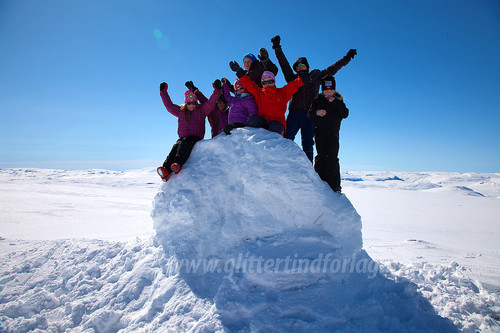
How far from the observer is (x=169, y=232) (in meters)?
3.15

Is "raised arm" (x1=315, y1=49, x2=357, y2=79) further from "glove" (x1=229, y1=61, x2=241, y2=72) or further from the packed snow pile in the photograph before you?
the packed snow pile

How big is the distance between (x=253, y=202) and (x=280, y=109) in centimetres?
142

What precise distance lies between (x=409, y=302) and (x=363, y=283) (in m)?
0.46

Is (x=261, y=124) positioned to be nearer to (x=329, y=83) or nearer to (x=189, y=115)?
(x=329, y=83)

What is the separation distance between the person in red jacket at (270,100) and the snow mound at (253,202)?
0.22 meters

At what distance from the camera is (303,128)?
346 cm

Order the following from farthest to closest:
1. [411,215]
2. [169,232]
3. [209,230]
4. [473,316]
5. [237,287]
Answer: [411,215]
[169,232]
[209,230]
[473,316]
[237,287]

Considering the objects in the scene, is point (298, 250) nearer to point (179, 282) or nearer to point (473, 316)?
point (179, 282)

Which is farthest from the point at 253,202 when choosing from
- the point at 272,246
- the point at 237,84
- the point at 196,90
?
the point at 196,90

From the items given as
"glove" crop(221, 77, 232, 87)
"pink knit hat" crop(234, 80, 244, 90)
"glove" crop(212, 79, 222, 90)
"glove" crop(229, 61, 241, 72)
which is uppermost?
"glove" crop(229, 61, 241, 72)

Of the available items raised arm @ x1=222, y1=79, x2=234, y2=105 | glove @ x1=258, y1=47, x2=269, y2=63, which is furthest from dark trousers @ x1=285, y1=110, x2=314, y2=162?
raised arm @ x1=222, y1=79, x2=234, y2=105

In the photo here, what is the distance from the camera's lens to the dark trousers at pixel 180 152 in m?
3.40

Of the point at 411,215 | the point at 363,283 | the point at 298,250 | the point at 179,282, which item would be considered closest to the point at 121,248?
the point at 179,282

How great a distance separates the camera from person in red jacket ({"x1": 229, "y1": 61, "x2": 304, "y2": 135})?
313 centimetres
